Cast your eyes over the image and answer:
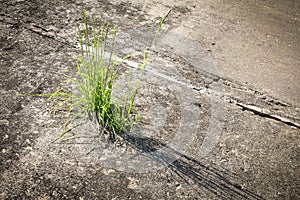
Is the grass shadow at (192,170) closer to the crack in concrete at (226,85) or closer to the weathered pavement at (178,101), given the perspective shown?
the weathered pavement at (178,101)

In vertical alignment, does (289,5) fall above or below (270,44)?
above

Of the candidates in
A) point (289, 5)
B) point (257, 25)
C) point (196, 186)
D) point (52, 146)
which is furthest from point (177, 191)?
point (289, 5)

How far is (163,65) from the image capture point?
2.55 metres

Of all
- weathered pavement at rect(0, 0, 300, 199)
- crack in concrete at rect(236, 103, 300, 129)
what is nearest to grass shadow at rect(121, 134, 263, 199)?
weathered pavement at rect(0, 0, 300, 199)

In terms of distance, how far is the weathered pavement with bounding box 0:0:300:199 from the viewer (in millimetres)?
1762

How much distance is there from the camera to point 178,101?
2264mm

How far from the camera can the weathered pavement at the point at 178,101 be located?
1762 millimetres

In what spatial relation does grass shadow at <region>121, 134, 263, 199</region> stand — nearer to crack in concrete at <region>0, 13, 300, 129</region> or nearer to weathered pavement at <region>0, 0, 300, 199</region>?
weathered pavement at <region>0, 0, 300, 199</region>

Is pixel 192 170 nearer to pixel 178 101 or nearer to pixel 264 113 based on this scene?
pixel 178 101

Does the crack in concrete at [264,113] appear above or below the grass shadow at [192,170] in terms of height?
above

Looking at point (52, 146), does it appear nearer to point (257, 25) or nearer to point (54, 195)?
point (54, 195)

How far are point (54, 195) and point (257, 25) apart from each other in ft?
8.06

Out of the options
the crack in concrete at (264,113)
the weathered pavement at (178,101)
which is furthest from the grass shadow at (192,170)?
the crack in concrete at (264,113)

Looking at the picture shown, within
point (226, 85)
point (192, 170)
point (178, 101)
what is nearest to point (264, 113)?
point (226, 85)
